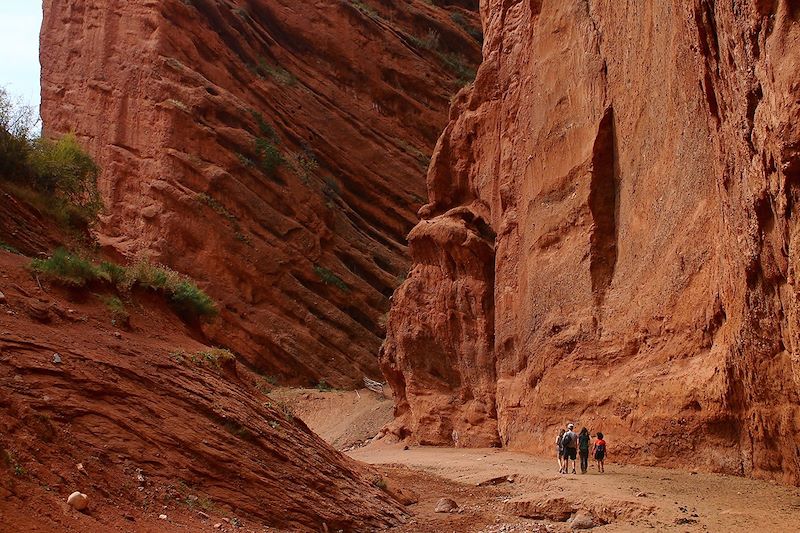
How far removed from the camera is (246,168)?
37.5m

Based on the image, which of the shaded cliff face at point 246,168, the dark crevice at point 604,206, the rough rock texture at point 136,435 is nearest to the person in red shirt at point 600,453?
the dark crevice at point 604,206

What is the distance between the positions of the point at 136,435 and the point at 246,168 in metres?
30.0

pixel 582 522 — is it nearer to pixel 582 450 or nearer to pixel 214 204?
pixel 582 450

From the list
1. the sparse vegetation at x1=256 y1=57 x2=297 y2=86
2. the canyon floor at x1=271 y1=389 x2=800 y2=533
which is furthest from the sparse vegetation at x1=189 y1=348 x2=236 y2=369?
the sparse vegetation at x1=256 y1=57 x2=297 y2=86

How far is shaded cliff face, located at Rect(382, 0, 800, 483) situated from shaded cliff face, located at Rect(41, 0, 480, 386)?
8.57 m

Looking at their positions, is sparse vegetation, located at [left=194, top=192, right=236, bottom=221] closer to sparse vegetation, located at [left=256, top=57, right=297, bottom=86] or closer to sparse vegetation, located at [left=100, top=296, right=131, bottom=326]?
sparse vegetation, located at [left=256, top=57, right=297, bottom=86]

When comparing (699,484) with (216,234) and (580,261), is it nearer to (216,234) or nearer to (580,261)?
(580,261)

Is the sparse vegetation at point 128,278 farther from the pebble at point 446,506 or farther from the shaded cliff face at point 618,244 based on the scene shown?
the shaded cliff face at point 618,244

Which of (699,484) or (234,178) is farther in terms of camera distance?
(234,178)

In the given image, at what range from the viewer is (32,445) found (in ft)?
24.0

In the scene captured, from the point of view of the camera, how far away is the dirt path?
949 cm

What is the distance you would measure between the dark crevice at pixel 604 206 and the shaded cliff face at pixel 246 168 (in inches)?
768

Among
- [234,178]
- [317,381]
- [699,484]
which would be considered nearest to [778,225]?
[699,484]

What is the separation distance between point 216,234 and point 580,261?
21.0 m
